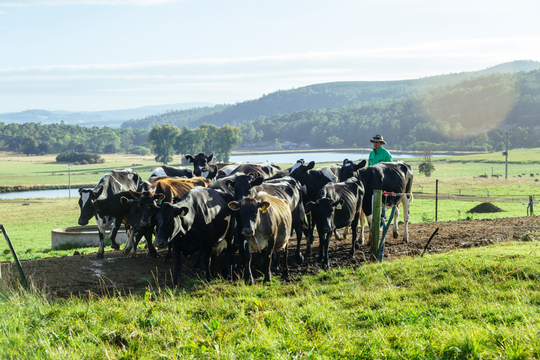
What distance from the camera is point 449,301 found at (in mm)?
6629

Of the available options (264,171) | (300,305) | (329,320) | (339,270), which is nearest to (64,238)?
(264,171)

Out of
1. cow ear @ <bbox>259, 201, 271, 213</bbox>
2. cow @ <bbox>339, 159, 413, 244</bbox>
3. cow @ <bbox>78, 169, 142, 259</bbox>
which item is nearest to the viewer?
cow ear @ <bbox>259, 201, 271, 213</bbox>

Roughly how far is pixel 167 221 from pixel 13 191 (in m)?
65.6

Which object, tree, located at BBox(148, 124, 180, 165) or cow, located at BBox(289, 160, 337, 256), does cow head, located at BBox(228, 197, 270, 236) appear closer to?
cow, located at BBox(289, 160, 337, 256)

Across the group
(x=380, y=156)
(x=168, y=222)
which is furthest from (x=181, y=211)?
(x=380, y=156)

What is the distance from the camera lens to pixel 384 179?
13008 millimetres

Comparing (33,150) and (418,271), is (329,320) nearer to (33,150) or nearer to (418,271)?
(418,271)

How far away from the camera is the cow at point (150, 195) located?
998 cm

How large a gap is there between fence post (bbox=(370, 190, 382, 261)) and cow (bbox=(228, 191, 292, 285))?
5.96 feet

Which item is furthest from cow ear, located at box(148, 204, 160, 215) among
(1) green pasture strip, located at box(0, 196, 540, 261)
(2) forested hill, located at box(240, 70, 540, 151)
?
(2) forested hill, located at box(240, 70, 540, 151)

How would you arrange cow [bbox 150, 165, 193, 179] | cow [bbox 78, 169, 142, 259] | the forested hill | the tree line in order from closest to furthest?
cow [bbox 78, 169, 142, 259] < cow [bbox 150, 165, 193, 179] < the tree line < the forested hill

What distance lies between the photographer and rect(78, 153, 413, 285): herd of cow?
8969 mm

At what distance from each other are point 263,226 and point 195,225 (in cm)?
133

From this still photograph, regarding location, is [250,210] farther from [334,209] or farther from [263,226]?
[334,209]
